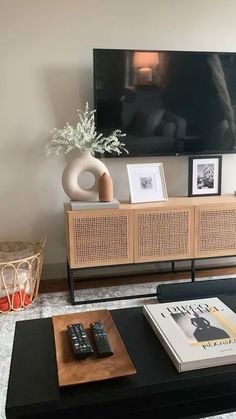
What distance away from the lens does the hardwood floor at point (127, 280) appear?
276 cm

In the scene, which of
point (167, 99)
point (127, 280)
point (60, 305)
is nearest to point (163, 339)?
point (60, 305)

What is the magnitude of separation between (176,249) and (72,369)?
1.62 m

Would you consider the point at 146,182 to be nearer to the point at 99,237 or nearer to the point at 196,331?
the point at 99,237

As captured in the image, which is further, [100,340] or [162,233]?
[162,233]

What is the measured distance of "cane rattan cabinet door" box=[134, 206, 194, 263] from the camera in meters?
2.46

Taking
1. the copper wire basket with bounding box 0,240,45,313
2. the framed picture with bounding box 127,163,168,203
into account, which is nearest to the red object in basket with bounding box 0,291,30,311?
the copper wire basket with bounding box 0,240,45,313

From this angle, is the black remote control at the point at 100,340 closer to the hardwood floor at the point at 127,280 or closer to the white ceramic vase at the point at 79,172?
the white ceramic vase at the point at 79,172

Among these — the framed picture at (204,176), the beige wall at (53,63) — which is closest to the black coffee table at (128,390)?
the beige wall at (53,63)

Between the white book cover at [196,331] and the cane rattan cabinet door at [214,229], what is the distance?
116 cm

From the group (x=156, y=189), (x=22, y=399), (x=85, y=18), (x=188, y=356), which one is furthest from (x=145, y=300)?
(x=85, y=18)

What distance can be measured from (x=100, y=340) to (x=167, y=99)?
2.01m

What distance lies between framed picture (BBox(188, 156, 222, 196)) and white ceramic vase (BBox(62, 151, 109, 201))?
28.6 inches

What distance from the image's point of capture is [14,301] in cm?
236

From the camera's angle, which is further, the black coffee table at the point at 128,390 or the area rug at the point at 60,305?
the area rug at the point at 60,305
